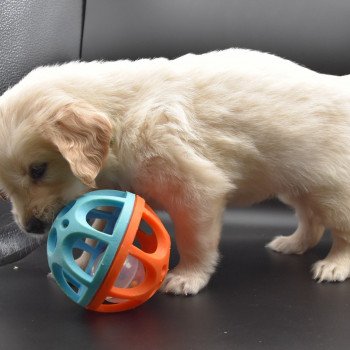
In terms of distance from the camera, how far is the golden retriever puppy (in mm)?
1817

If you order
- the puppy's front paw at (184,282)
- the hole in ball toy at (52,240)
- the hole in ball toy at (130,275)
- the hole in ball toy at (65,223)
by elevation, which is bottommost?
the puppy's front paw at (184,282)

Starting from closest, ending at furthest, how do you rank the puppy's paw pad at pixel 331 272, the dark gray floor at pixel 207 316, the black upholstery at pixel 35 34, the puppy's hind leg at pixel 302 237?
the dark gray floor at pixel 207 316, the puppy's paw pad at pixel 331 272, the puppy's hind leg at pixel 302 237, the black upholstery at pixel 35 34

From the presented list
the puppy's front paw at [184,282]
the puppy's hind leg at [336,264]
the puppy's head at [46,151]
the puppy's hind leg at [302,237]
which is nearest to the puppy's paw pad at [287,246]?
the puppy's hind leg at [302,237]

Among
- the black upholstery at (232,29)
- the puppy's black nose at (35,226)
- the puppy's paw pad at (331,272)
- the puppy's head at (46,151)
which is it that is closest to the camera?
the puppy's head at (46,151)

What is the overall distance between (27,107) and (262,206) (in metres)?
1.58

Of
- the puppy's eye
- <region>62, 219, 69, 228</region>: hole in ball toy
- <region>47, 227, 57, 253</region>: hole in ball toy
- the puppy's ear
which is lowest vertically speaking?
<region>47, 227, 57, 253</region>: hole in ball toy

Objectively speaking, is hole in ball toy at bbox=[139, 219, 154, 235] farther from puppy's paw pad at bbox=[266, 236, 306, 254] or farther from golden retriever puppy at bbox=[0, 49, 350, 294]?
puppy's paw pad at bbox=[266, 236, 306, 254]

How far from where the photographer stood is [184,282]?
2.00m

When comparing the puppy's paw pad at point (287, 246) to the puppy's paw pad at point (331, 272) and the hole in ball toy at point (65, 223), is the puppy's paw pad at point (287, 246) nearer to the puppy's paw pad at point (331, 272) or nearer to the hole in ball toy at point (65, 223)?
the puppy's paw pad at point (331, 272)

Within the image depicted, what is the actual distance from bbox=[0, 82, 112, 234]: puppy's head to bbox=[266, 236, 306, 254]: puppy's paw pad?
910 mm

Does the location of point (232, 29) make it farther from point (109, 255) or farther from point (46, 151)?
point (109, 255)

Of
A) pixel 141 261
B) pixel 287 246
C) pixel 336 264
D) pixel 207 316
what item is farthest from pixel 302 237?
pixel 141 261

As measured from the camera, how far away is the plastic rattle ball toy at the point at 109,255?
1.67m

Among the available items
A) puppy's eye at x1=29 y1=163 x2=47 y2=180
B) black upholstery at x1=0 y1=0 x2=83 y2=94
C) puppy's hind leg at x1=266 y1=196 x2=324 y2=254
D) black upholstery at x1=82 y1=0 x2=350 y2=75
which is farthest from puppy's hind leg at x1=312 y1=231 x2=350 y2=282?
black upholstery at x1=0 y1=0 x2=83 y2=94
